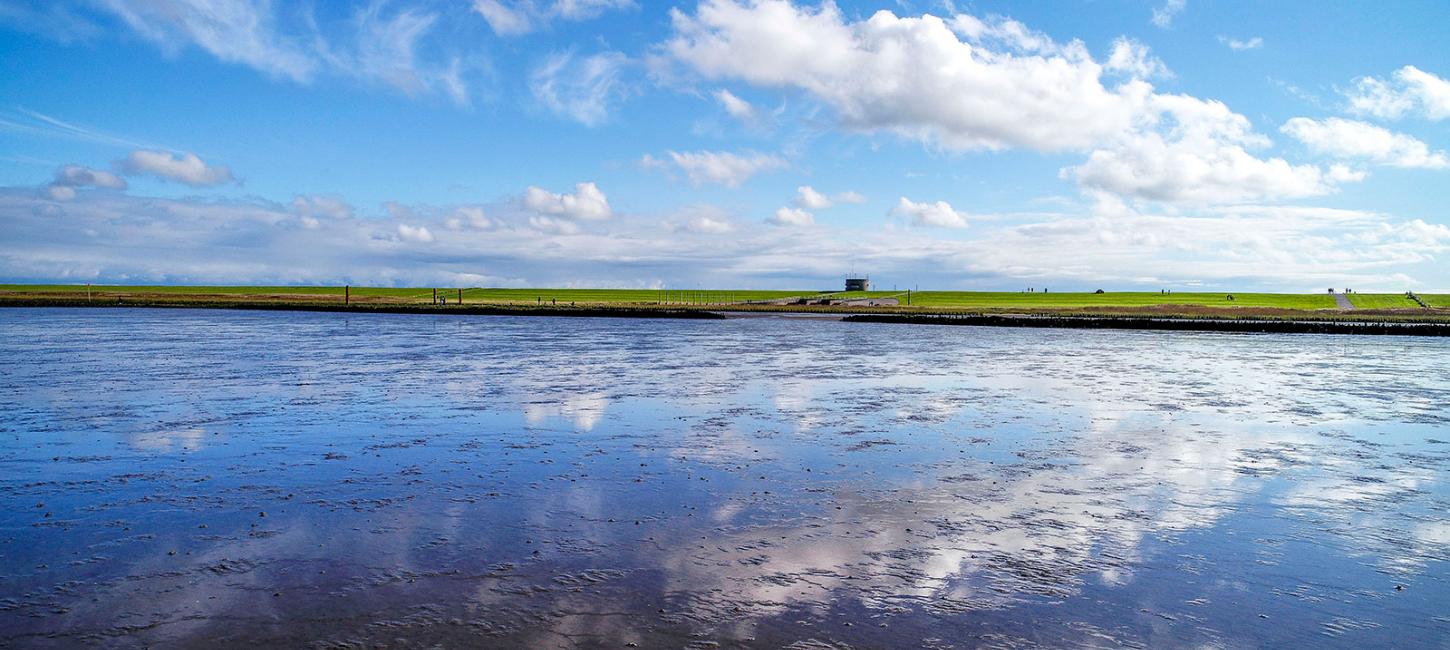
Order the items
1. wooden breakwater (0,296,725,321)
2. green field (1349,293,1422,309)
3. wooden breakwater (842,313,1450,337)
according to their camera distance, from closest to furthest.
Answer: wooden breakwater (842,313,1450,337), wooden breakwater (0,296,725,321), green field (1349,293,1422,309)

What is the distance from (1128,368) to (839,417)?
70.4 ft

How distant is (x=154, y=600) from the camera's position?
757 centimetres

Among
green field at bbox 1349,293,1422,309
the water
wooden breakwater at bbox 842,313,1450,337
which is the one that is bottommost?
the water

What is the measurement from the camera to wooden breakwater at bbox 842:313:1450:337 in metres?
72.1

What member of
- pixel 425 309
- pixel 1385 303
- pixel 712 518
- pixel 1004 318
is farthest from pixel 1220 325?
pixel 425 309

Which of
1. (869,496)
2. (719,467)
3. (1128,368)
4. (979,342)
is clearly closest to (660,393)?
(719,467)

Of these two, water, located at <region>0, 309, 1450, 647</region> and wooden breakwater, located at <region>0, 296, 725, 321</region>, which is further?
wooden breakwater, located at <region>0, 296, 725, 321</region>

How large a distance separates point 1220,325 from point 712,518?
277 feet

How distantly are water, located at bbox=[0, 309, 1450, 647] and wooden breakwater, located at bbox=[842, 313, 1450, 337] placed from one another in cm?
6037

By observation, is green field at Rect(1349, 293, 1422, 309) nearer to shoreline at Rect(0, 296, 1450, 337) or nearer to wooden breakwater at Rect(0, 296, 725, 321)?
shoreline at Rect(0, 296, 1450, 337)

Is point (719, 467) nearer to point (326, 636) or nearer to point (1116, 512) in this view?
point (1116, 512)

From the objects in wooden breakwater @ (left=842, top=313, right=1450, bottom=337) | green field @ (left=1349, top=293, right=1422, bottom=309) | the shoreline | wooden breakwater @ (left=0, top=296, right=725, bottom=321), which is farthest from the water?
green field @ (left=1349, top=293, right=1422, bottom=309)

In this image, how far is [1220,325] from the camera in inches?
3157

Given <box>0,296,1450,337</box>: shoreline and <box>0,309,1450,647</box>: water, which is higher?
<box>0,296,1450,337</box>: shoreline
